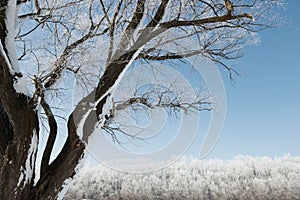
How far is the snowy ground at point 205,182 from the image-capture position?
938 cm

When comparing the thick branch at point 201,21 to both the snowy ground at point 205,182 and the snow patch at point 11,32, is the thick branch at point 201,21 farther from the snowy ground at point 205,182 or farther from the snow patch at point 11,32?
the snowy ground at point 205,182

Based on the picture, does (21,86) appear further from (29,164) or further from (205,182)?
(205,182)

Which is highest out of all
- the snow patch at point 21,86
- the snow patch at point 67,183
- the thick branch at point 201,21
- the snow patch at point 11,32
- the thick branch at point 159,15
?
the thick branch at point 159,15

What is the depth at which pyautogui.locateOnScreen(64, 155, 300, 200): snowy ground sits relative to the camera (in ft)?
30.8

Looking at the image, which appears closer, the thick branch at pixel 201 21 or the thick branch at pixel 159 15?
the thick branch at pixel 201 21

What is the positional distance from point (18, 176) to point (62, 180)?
0.30 metres

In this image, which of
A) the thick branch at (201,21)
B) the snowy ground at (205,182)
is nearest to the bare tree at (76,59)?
the thick branch at (201,21)

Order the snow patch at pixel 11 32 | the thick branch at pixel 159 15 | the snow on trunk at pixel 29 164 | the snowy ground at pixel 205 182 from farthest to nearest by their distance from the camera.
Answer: the snowy ground at pixel 205 182 → the thick branch at pixel 159 15 → the snow patch at pixel 11 32 → the snow on trunk at pixel 29 164

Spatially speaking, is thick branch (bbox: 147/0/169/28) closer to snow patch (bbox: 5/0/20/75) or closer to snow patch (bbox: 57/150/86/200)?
snow patch (bbox: 5/0/20/75)

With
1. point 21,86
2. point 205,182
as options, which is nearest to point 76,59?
point 21,86

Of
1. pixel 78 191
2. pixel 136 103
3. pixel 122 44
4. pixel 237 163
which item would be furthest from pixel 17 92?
pixel 237 163

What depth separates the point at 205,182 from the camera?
9977mm

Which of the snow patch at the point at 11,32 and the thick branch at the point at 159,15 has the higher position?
the thick branch at the point at 159,15

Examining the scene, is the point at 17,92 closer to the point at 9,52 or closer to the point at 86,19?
the point at 9,52
